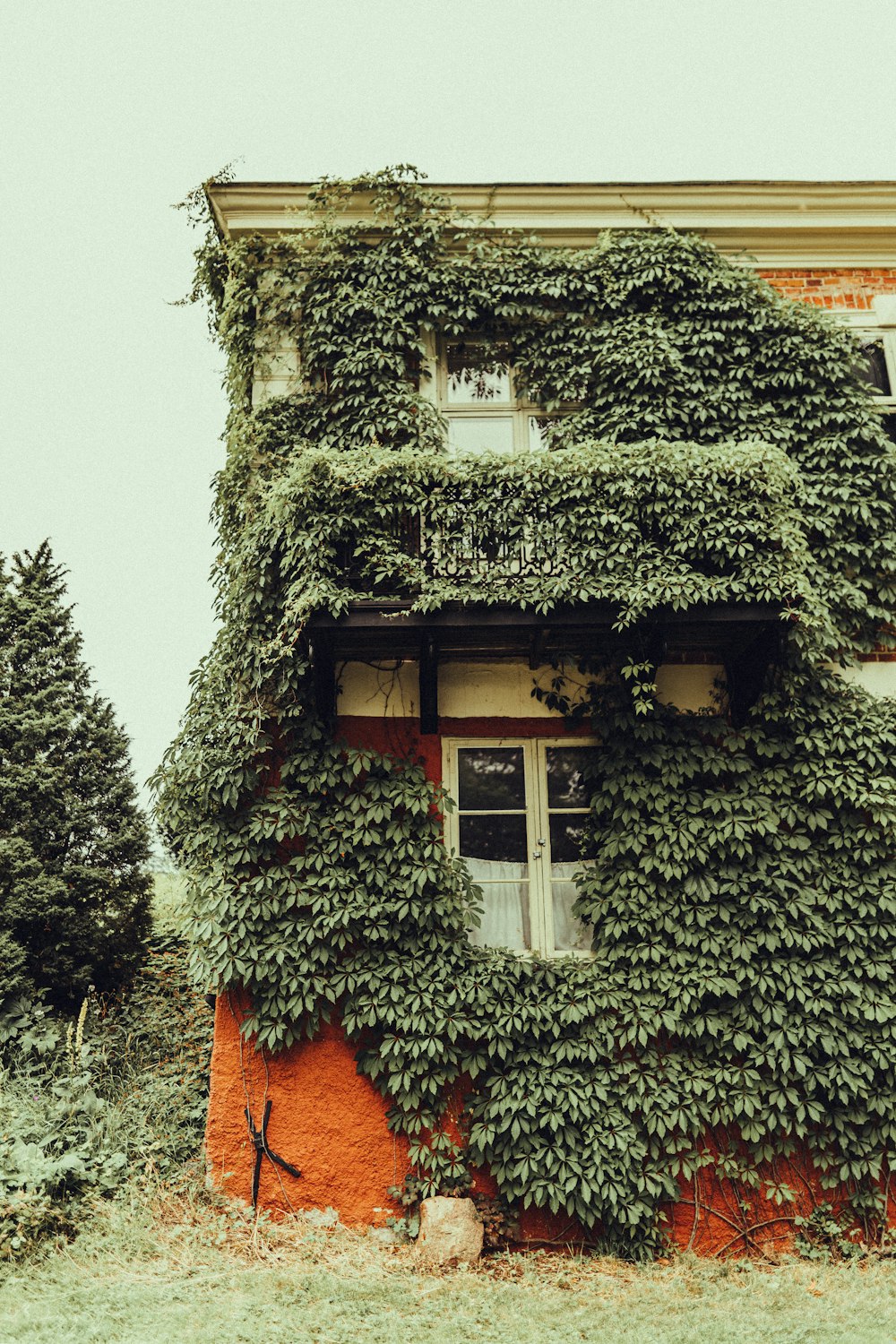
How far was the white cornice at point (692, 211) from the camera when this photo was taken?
25.6ft

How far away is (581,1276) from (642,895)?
2428 millimetres

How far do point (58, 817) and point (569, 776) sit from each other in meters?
5.67

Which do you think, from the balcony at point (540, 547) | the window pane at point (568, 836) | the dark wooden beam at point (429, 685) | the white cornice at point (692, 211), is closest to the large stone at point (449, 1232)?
the window pane at point (568, 836)

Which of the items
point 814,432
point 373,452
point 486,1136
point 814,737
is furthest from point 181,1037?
point 814,432

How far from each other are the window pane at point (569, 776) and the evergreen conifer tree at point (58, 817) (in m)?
5.13

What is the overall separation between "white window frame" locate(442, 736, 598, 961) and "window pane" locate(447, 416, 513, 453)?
8.60 feet

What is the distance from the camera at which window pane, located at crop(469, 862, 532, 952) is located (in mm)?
6594

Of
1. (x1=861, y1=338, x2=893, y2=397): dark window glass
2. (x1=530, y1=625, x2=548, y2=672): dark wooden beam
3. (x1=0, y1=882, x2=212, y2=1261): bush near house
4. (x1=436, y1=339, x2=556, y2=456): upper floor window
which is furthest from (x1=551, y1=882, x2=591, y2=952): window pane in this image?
(x1=861, y1=338, x2=893, y2=397): dark window glass

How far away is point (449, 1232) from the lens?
5574 mm

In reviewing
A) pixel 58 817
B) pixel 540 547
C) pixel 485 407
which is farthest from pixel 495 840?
pixel 58 817

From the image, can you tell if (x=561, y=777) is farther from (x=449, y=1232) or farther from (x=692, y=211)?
(x=692, y=211)

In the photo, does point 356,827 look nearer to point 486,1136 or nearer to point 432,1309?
point 486,1136

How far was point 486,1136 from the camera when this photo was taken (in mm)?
5859

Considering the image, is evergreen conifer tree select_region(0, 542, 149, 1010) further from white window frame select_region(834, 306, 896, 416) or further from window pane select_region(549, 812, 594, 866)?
white window frame select_region(834, 306, 896, 416)
